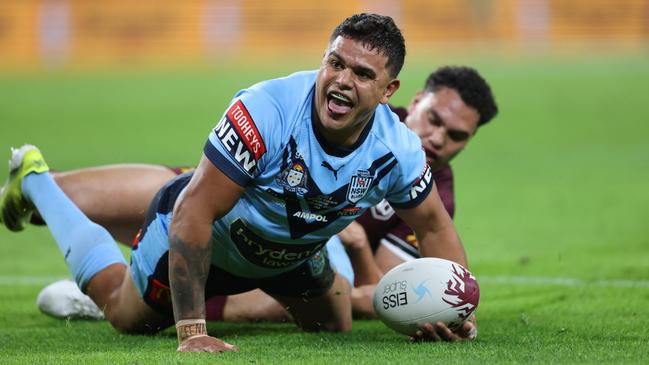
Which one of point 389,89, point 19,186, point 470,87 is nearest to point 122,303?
point 19,186

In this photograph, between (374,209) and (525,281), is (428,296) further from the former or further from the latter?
(525,281)

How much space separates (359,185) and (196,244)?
2.73ft

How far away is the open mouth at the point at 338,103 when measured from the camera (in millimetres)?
5047

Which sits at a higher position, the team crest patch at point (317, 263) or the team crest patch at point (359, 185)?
the team crest patch at point (359, 185)

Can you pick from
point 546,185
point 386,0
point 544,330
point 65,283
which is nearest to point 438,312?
point 544,330

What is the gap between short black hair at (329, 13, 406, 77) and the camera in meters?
5.05

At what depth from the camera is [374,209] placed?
7.43 m

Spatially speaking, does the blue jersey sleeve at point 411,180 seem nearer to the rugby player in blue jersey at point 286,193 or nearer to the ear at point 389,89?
the rugby player in blue jersey at point 286,193

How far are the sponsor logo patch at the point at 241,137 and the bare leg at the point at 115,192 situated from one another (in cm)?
195

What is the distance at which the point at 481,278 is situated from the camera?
8.18m

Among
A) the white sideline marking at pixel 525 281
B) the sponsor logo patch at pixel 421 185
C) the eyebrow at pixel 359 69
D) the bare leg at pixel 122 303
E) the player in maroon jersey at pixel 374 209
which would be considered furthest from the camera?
the white sideline marking at pixel 525 281

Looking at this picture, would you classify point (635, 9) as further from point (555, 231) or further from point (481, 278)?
point (481, 278)

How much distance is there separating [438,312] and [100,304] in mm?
1967

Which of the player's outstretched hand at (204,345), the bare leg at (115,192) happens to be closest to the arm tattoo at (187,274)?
the player's outstretched hand at (204,345)
